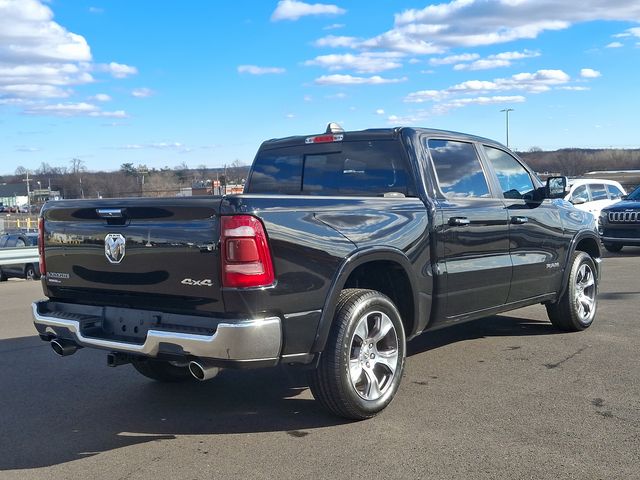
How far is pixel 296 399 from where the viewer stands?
5.13m

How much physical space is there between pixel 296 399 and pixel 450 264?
62.9 inches

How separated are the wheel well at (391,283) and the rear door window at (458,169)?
917 mm

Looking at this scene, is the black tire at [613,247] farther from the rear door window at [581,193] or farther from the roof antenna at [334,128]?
the roof antenna at [334,128]

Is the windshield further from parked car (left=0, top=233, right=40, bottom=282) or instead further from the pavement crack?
parked car (left=0, top=233, right=40, bottom=282)

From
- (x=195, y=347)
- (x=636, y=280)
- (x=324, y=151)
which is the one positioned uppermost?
(x=324, y=151)

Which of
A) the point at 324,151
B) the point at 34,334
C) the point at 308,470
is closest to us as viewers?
the point at 308,470

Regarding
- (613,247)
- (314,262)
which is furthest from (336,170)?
(613,247)

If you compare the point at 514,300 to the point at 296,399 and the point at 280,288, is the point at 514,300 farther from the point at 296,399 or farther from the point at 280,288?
the point at 280,288

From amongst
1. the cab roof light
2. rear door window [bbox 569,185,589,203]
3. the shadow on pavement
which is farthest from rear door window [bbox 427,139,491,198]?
rear door window [bbox 569,185,589,203]

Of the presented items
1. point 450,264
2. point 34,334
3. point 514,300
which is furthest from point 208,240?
point 34,334

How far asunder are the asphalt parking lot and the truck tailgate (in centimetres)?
91

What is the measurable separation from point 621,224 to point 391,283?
41.6 feet

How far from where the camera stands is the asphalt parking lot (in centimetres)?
386

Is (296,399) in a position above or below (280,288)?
below
